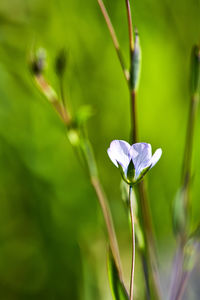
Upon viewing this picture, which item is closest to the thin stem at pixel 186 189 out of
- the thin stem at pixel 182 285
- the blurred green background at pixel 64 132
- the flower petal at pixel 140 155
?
the thin stem at pixel 182 285

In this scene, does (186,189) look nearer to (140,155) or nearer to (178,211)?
(178,211)

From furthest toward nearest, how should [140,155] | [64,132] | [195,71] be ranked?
[64,132] → [195,71] → [140,155]

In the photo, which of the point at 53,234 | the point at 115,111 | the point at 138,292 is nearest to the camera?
the point at 138,292

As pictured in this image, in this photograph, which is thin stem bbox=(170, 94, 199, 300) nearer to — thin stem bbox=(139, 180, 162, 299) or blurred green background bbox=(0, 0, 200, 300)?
thin stem bbox=(139, 180, 162, 299)

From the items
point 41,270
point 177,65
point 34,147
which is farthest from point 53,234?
point 177,65

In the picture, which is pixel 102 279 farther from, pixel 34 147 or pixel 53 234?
pixel 34 147

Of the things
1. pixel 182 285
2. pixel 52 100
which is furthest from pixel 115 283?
pixel 52 100
